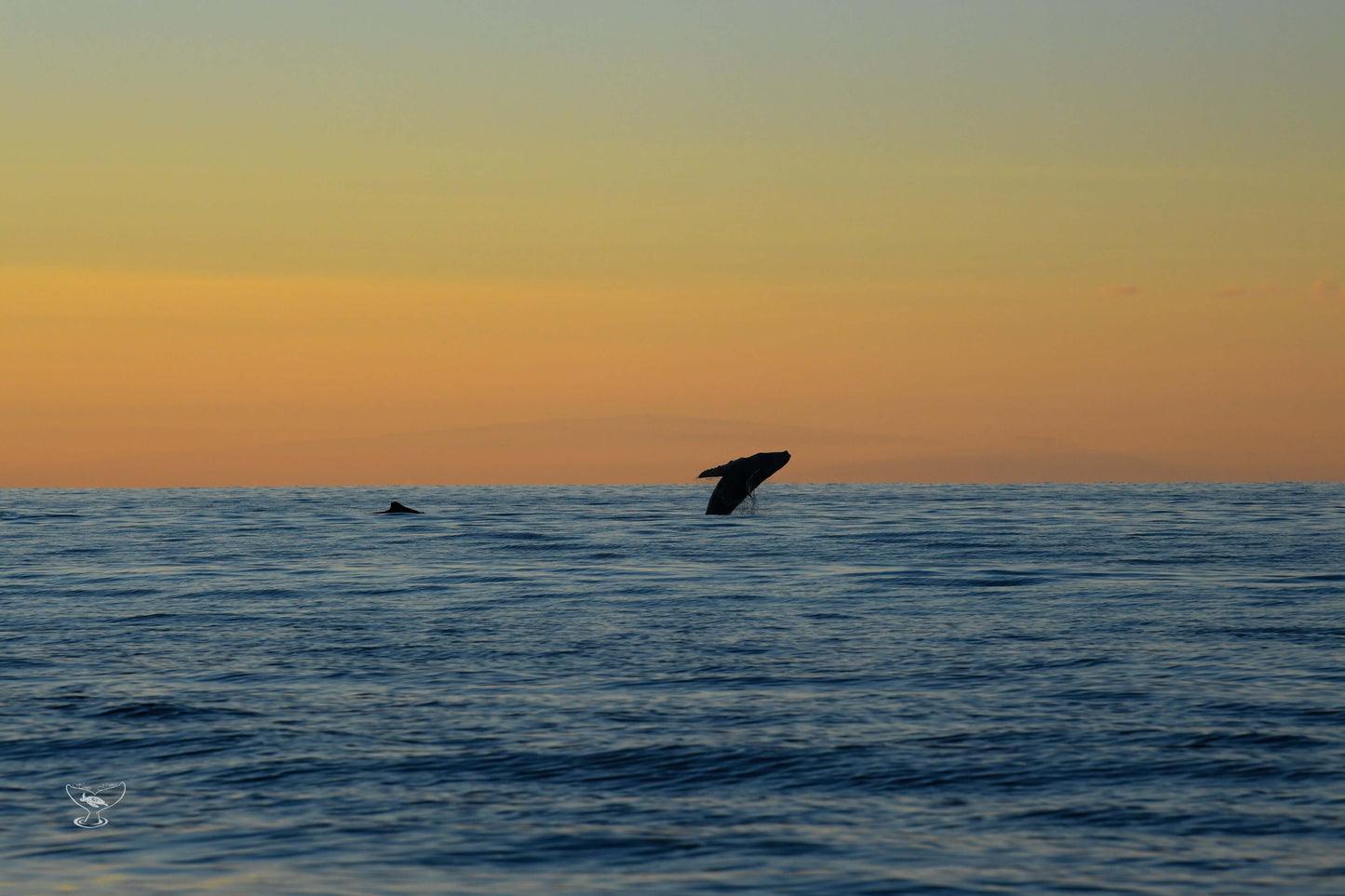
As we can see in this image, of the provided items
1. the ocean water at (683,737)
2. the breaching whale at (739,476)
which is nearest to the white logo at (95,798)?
the ocean water at (683,737)

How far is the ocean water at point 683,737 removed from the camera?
8.23 meters

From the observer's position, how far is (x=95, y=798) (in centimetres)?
986

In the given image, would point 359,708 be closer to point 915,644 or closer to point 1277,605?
point 915,644

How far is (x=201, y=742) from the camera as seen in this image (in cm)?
1169

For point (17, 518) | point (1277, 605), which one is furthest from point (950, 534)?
point (17, 518)

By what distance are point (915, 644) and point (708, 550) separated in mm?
20467

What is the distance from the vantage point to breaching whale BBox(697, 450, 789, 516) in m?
54.9

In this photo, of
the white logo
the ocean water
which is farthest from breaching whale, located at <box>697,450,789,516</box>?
the white logo

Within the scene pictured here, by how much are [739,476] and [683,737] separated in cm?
4603

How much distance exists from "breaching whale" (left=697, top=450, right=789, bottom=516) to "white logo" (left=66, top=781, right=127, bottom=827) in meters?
41.0

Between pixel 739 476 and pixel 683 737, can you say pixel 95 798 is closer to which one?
pixel 683 737

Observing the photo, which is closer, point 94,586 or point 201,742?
point 201,742

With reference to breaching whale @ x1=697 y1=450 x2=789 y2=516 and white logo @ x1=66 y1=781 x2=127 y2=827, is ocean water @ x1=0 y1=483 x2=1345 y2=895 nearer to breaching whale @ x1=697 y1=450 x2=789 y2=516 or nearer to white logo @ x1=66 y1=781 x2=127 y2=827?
white logo @ x1=66 y1=781 x2=127 y2=827

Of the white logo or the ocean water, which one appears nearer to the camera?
the ocean water
